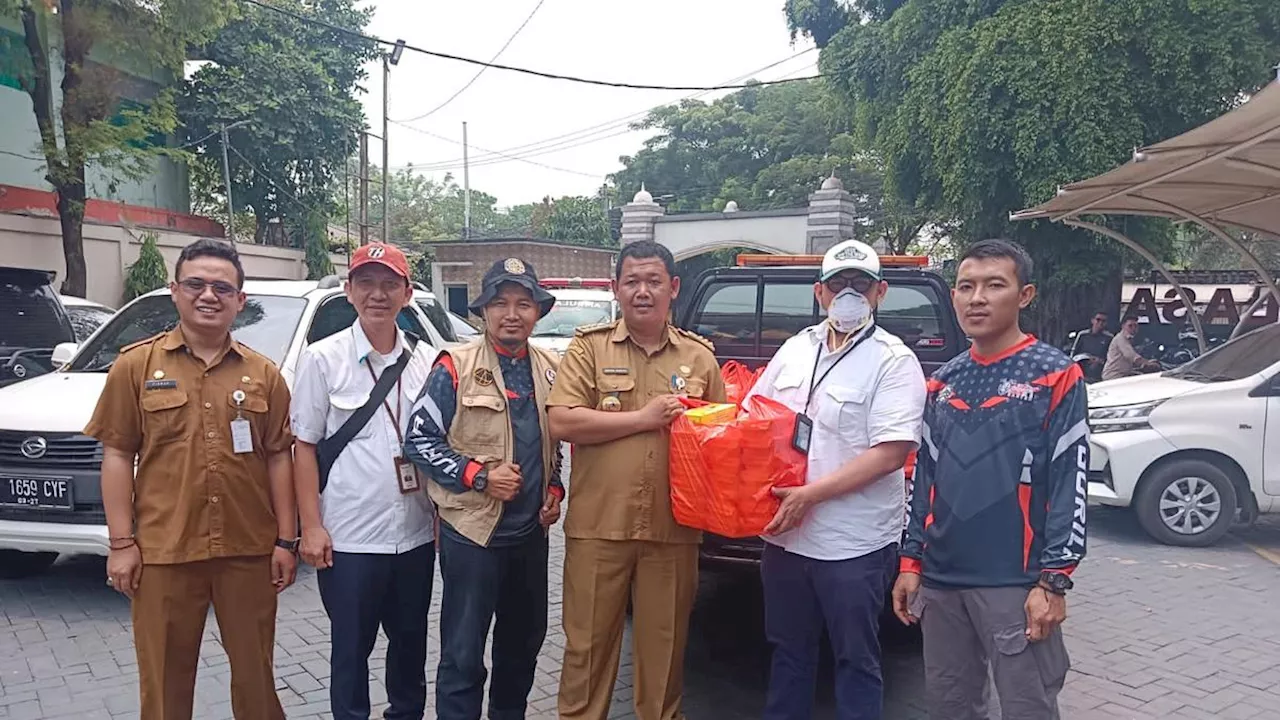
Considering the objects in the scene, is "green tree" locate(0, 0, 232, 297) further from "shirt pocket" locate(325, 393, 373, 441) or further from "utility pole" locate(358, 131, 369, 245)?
"shirt pocket" locate(325, 393, 373, 441)

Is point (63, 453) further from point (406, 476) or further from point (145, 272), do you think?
point (145, 272)

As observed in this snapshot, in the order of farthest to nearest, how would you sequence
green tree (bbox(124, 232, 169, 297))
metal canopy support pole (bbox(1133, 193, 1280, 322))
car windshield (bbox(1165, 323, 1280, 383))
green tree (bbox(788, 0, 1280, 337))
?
green tree (bbox(124, 232, 169, 297)), green tree (bbox(788, 0, 1280, 337)), metal canopy support pole (bbox(1133, 193, 1280, 322)), car windshield (bbox(1165, 323, 1280, 383))

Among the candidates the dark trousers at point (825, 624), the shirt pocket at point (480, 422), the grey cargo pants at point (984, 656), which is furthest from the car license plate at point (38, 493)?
the grey cargo pants at point (984, 656)

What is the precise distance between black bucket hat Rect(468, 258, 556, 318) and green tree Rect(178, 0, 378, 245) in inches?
708

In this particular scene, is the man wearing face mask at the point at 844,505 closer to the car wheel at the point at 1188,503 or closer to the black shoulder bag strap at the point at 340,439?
the black shoulder bag strap at the point at 340,439

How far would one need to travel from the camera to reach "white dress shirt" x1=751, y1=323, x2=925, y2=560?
279 cm

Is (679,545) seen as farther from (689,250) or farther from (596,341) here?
(689,250)

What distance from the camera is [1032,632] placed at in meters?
2.40

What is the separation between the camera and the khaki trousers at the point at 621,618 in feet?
9.68

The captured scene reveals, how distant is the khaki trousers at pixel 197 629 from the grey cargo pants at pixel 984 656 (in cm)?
212

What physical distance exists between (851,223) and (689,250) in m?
3.84

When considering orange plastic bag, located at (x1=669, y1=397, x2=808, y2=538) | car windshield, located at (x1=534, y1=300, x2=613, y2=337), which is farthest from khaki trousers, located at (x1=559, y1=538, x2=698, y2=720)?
car windshield, located at (x1=534, y1=300, x2=613, y2=337)

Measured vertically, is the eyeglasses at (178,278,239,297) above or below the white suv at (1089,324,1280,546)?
above

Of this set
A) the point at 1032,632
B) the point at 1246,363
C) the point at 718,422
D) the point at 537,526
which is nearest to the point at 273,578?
the point at 537,526
